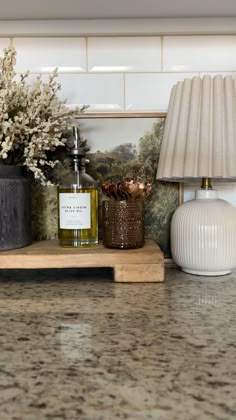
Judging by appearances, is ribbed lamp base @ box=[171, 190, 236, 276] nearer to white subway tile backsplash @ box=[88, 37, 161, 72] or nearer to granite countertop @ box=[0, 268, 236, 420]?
granite countertop @ box=[0, 268, 236, 420]

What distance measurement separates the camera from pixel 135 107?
36.1 inches

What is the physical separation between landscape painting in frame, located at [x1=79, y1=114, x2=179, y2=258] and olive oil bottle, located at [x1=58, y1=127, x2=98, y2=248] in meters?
0.08

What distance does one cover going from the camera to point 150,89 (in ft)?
3.01

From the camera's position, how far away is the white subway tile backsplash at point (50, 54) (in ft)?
2.98

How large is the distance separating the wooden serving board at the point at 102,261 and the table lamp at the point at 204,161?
10 cm

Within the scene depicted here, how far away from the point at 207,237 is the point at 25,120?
39 centimetres

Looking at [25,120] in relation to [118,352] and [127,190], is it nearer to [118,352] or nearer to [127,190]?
[127,190]

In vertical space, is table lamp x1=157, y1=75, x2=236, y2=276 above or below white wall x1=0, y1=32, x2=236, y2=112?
below

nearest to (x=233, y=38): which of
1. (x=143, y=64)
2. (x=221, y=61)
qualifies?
(x=221, y=61)

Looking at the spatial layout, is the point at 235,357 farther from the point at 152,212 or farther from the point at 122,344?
the point at 152,212

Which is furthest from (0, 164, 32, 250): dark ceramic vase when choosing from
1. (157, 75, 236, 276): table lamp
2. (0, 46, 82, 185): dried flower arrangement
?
(157, 75, 236, 276): table lamp

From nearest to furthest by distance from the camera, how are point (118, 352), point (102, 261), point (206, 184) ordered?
point (118, 352) < point (102, 261) < point (206, 184)

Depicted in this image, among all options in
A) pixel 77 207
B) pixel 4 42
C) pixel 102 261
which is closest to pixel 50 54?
pixel 4 42

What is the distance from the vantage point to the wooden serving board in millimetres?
709
